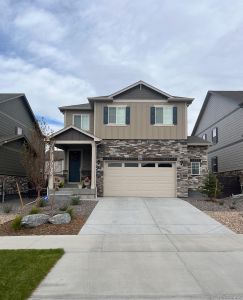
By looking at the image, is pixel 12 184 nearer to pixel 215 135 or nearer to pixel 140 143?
pixel 140 143

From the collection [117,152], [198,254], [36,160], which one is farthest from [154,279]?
[117,152]

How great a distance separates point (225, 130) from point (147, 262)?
23.4 metres

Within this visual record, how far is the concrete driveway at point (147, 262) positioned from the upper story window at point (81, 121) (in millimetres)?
11925

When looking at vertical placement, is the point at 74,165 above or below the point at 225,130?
below

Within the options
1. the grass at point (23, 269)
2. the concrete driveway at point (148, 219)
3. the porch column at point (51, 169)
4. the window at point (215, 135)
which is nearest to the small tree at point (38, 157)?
the porch column at point (51, 169)

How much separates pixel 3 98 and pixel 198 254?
69.7 ft

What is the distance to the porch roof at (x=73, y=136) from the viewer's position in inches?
873

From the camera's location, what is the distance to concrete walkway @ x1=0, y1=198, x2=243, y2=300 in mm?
5996

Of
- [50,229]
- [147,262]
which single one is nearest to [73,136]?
[50,229]

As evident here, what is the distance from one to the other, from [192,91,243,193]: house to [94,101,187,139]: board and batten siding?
4494mm

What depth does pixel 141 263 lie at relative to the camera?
7.82 m

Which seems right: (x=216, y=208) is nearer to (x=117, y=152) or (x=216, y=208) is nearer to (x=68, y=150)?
(x=117, y=152)

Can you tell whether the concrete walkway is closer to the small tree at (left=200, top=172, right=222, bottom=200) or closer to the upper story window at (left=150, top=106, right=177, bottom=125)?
the small tree at (left=200, top=172, right=222, bottom=200)

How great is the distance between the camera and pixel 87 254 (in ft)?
28.8
